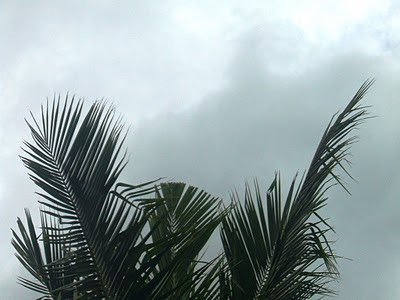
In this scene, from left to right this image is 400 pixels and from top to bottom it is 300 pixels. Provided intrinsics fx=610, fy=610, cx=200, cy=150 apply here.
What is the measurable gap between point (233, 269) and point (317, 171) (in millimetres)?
746

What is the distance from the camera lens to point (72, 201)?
291cm

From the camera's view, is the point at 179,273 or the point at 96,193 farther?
the point at 179,273

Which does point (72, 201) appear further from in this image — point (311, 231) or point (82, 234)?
point (311, 231)

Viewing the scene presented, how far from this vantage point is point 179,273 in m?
3.60

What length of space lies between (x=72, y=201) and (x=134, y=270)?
1.49 feet

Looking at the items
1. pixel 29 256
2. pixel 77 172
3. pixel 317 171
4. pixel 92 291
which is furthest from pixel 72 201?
pixel 317 171

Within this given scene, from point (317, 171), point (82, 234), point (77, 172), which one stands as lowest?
point (82, 234)

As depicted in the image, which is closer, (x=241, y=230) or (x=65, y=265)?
(x=65, y=265)

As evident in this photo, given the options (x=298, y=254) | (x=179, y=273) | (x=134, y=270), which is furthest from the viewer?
(x=179, y=273)

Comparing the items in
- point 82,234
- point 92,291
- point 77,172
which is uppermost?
point 77,172

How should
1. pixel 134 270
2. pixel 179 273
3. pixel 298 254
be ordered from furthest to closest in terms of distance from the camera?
1. pixel 179 273
2. pixel 298 254
3. pixel 134 270

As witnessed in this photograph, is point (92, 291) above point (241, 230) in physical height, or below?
below

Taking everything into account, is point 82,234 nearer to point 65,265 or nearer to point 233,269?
point 65,265

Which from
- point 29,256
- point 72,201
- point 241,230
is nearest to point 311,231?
point 241,230
